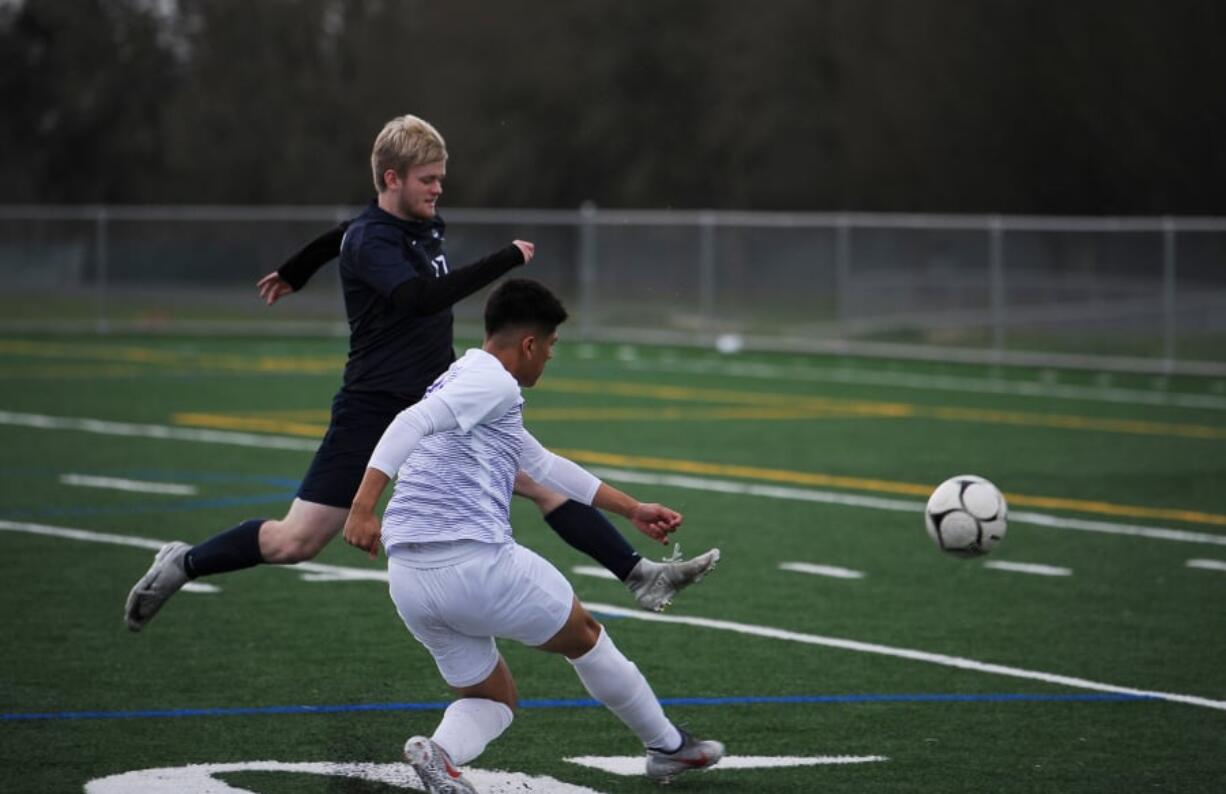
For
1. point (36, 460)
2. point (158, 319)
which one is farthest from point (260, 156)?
Result: point (36, 460)

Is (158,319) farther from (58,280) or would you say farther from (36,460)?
(36,460)

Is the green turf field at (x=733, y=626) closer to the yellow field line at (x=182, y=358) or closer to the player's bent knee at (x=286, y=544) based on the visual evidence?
the player's bent knee at (x=286, y=544)

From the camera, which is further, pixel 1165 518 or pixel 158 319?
pixel 158 319

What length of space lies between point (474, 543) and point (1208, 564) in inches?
244

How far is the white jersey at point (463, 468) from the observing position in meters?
5.63

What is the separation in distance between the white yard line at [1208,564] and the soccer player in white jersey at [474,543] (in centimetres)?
547

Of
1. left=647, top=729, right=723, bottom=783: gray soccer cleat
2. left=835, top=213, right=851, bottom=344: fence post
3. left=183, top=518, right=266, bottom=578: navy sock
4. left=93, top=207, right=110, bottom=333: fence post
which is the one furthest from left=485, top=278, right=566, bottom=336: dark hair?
left=93, top=207, right=110, bottom=333: fence post

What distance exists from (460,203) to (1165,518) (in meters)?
50.7

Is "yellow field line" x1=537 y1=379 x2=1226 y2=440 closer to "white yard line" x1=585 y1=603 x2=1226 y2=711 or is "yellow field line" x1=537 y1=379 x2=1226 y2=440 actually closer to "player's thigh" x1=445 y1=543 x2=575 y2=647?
"white yard line" x1=585 y1=603 x2=1226 y2=711

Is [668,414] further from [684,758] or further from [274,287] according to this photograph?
[684,758]

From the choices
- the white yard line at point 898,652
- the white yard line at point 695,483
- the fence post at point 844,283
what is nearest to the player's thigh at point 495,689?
the white yard line at point 898,652

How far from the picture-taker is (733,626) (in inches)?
351

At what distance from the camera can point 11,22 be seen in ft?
188

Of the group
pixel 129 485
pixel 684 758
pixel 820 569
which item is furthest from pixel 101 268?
pixel 684 758
